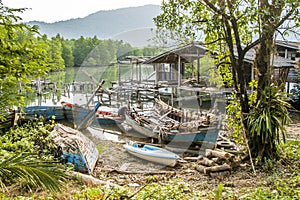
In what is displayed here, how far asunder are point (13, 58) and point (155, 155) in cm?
598

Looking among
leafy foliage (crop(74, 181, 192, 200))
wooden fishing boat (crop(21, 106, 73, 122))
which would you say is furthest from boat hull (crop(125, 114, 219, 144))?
wooden fishing boat (crop(21, 106, 73, 122))

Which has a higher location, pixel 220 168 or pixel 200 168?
pixel 220 168

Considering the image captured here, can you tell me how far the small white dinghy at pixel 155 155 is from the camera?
7.79 metres

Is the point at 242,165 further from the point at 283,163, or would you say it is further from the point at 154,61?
the point at 154,61

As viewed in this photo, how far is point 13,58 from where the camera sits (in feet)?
8.81

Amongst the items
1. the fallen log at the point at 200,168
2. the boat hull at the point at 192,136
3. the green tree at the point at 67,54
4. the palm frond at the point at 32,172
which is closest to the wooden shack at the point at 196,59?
the boat hull at the point at 192,136

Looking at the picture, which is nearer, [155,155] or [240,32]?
[240,32]

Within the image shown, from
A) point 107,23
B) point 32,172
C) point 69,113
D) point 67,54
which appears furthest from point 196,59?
point 107,23

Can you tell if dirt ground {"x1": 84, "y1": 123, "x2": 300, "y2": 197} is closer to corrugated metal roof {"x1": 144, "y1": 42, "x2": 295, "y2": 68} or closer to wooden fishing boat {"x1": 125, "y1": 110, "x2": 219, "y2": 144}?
wooden fishing boat {"x1": 125, "y1": 110, "x2": 219, "y2": 144}

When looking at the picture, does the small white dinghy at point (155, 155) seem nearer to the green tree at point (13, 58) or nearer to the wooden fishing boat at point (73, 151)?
the wooden fishing boat at point (73, 151)

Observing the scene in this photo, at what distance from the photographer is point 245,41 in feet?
20.5

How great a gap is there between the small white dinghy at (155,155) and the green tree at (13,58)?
217 inches

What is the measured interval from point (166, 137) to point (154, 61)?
8787mm

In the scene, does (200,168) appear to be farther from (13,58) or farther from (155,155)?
(13,58)
